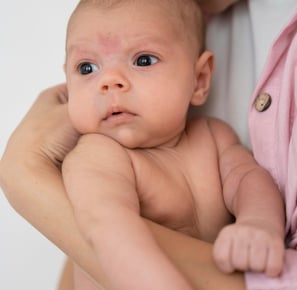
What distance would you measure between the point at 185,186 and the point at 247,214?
16 centimetres

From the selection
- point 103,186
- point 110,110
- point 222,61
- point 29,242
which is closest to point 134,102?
point 110,110

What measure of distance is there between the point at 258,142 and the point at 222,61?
25cm

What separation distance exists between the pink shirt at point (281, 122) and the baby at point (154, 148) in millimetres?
25

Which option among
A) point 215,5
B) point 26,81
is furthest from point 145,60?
point 26,81

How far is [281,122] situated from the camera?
940 millimetres

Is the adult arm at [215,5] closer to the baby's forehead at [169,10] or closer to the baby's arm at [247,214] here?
the baby's forehead at [169,10]

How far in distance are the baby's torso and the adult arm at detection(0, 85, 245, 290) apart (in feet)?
0.28

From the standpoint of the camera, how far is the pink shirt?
89cm

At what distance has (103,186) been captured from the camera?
818 mm

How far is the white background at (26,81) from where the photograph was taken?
148 cm

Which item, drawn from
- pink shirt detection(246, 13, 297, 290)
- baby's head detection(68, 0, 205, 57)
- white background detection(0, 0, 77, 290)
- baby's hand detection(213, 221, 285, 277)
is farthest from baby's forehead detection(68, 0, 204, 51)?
white background detection(0, 0, 77, 290)

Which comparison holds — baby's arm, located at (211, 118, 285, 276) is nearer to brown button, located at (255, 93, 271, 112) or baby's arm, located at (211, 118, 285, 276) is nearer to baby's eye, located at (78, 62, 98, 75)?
brown button, located at (255, 93, 271, 112)

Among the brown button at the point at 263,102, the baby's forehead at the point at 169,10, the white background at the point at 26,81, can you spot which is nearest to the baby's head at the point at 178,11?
the baby's forehead at the point at 169,10

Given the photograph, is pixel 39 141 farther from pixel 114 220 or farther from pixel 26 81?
pixel 26 81
